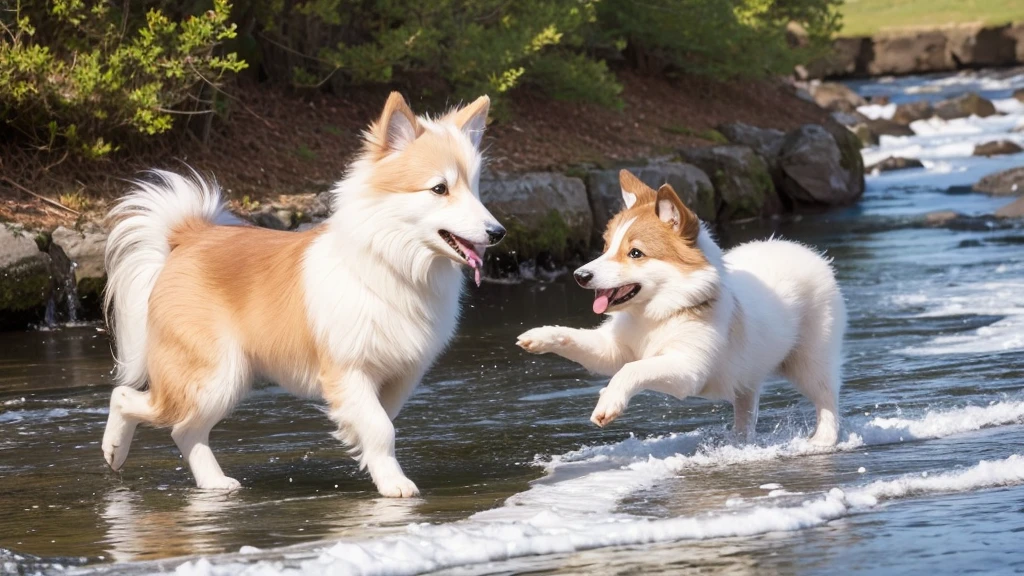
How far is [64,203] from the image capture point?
1307cm

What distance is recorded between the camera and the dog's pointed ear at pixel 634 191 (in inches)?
279

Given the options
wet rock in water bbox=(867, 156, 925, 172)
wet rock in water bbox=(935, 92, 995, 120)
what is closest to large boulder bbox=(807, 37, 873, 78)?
wet rock in water bbox=(935, 92, 995, 120)

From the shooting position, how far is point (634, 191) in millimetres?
7164

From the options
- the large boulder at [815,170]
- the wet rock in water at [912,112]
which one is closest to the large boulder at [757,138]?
the large boulder at [815,170]

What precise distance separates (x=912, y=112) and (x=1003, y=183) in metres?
13.8

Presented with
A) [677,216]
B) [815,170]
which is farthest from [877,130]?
[677,216]

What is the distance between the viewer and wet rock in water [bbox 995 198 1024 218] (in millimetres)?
18688

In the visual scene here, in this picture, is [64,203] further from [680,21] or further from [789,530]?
[680,21]

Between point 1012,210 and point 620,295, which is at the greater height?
point 620,295

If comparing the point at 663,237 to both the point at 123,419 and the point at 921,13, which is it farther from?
the point at 921,13

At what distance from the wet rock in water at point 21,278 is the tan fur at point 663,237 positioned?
6.99 meters

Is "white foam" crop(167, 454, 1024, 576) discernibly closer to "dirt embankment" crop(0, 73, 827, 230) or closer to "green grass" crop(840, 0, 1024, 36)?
"dirt embankment" crop(0, 73, 827, 230)

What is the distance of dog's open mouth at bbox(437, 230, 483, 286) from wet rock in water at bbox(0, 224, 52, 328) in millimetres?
7021

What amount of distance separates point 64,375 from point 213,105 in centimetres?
546
